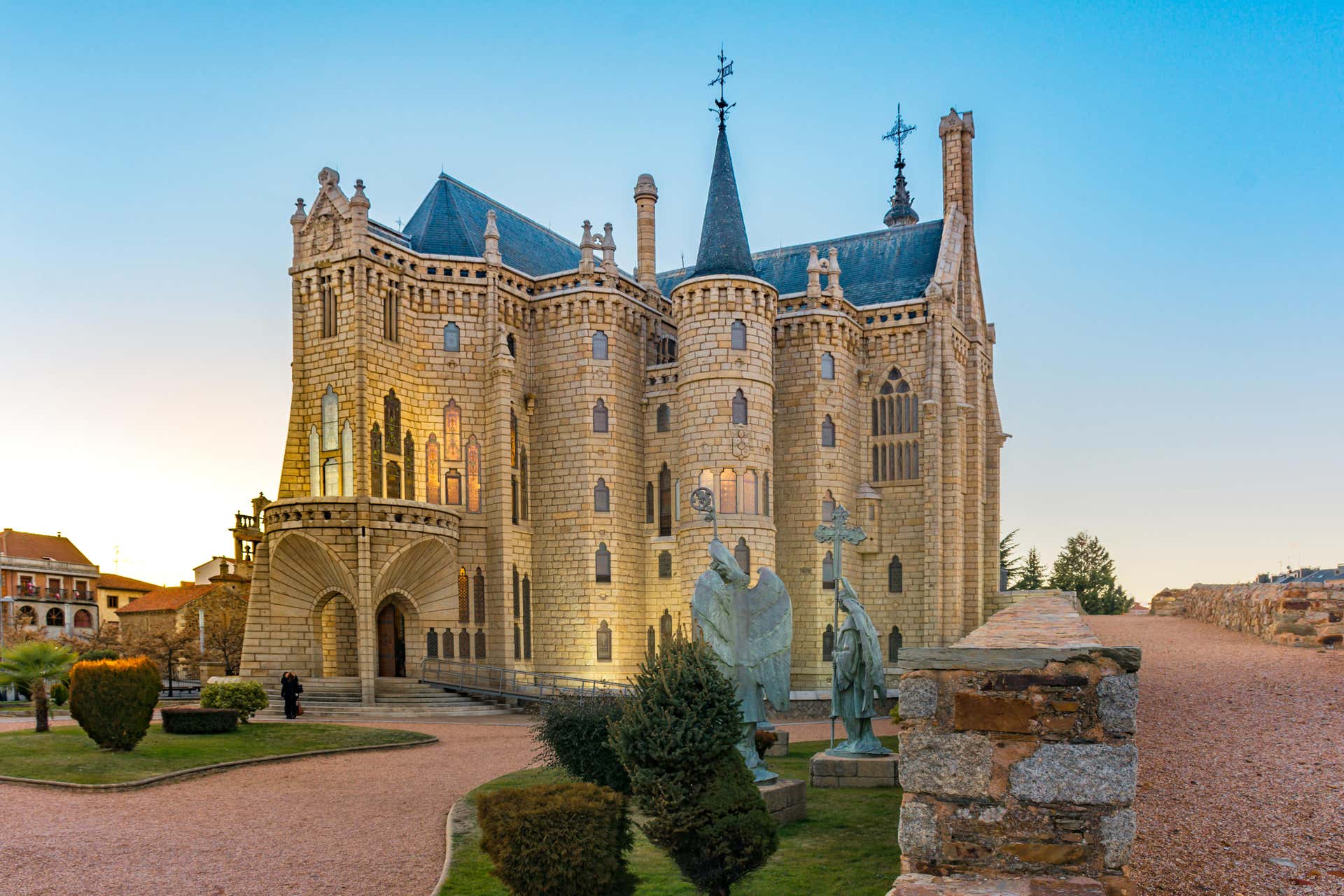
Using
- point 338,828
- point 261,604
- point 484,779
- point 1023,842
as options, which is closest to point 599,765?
point 338,828

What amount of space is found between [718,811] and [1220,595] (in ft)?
83.0

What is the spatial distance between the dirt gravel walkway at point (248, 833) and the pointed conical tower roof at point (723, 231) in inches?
941

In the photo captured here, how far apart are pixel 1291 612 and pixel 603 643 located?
→ 23647 millimetres

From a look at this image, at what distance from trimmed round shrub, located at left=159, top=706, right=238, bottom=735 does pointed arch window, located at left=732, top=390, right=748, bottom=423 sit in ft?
68.4

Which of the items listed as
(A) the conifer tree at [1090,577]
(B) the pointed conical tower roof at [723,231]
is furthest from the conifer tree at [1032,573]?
(B) the pointed conical tower roof at [723,231]

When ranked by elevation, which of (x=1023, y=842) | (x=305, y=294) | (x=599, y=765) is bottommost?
(x=599, y=765)

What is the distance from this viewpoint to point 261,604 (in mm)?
34312

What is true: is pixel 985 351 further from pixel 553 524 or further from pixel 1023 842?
pixel 1023 842

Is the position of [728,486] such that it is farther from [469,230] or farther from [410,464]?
[469,230]

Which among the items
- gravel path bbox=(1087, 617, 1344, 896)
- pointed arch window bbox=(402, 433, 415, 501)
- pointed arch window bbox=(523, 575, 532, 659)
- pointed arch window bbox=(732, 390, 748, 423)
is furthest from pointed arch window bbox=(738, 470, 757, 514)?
gravel path bbox=(1087, 617, 1344, 896)

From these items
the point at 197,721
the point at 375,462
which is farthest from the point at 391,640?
the point at 197,721

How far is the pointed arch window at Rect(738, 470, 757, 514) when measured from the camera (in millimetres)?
37625

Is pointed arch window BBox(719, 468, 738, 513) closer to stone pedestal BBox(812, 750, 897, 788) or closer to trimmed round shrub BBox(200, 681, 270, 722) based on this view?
trimmed round shrub BBox(200, 681, 270, 722)

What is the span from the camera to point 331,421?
35031mm
